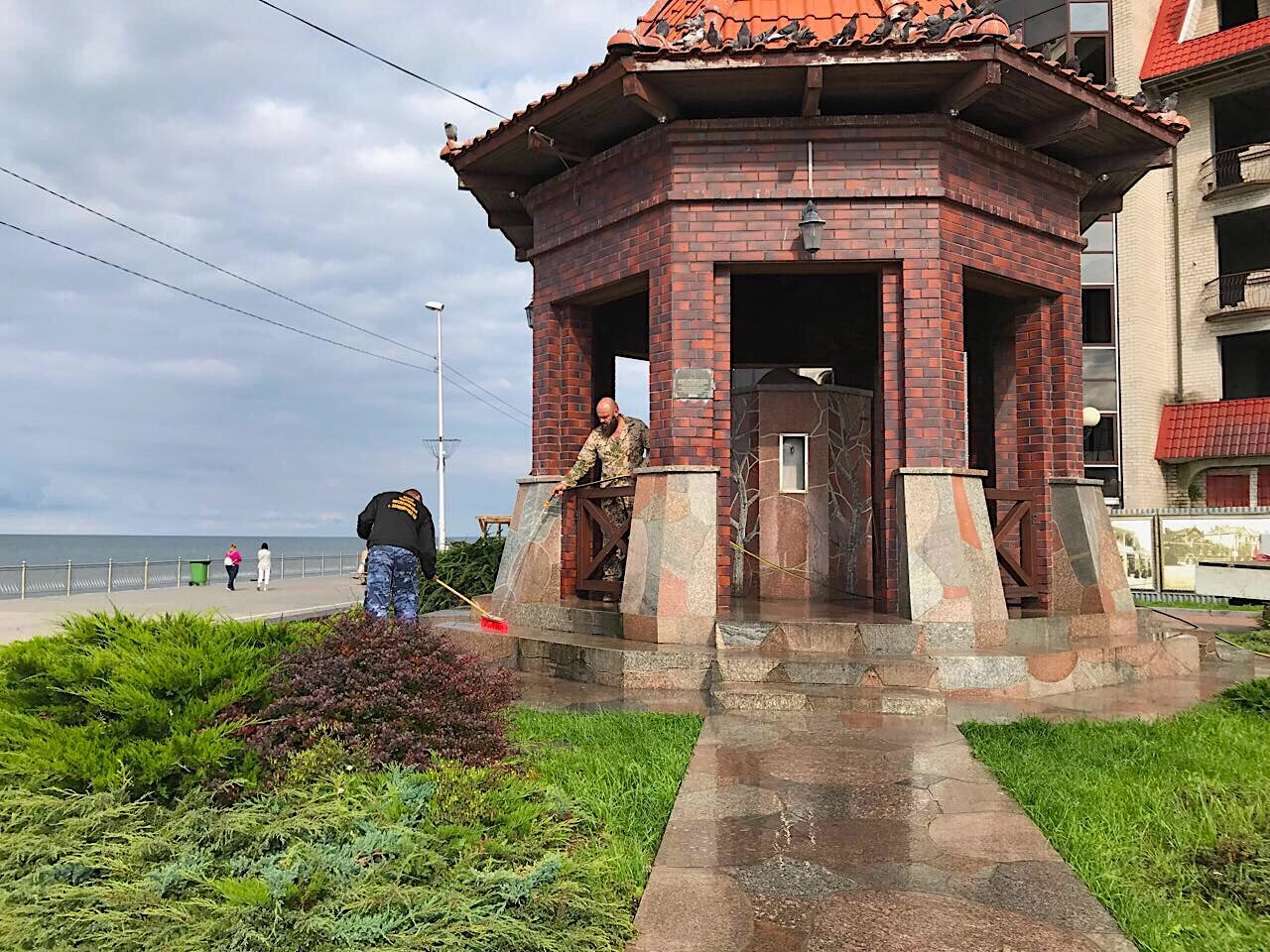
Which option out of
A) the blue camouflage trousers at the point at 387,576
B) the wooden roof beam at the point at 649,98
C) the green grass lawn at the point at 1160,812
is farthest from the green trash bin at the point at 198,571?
the green grass lawn at the point at 1160,812

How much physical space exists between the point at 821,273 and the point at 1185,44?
67.1ft

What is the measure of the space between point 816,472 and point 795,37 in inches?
189

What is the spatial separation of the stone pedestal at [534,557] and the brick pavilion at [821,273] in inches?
1.1

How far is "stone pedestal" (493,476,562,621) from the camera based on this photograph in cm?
950

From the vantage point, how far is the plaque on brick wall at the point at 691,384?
8.13 metres

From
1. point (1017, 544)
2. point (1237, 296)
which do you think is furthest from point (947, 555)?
point (1237, 296)

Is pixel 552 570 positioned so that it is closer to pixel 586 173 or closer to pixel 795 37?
pixel 586 173

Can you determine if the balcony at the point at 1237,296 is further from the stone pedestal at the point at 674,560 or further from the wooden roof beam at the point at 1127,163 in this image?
the stone pedestal at the point at 674,560

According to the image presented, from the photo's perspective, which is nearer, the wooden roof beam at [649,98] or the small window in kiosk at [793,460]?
the wooden roof beam at [649,98]

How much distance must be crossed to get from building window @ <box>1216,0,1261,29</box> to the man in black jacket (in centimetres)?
2572

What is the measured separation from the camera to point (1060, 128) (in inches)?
331

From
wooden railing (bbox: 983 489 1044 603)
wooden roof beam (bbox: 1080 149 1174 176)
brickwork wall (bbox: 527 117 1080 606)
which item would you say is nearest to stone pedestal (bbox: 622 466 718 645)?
brickwork wall (bbox: 527 117 1080 606)

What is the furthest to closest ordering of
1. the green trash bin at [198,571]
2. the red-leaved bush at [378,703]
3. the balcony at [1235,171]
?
the green trash bin at [198,571] → the balcony at [1235,171] → the red-leaved bush at [378,703]

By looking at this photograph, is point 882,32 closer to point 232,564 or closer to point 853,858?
point 853,858
